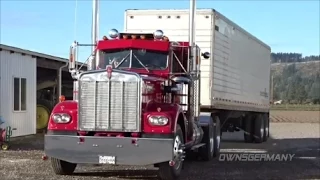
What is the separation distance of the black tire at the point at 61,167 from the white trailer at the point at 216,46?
5.59 metres

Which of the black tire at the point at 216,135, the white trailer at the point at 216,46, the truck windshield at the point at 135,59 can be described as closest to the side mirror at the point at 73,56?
the truck windshield at the point at 135,59

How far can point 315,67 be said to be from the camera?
531ft

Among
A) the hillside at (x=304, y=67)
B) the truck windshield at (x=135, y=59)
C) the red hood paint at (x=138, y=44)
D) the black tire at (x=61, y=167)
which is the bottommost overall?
the black tire at (x=61, y=167)

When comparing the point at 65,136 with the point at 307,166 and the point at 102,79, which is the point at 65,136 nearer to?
the point at 102,79

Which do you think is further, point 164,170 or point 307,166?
point 307,166

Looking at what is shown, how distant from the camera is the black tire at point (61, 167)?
11023mm

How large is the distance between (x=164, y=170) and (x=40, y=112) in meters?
15.4

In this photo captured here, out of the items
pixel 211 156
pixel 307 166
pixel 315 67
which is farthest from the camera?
pixel 315 67

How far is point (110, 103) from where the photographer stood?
1005 cm

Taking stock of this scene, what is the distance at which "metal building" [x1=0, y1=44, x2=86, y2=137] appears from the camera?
20000 millimetres

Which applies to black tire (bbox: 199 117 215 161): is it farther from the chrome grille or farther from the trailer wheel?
the trailer wheel

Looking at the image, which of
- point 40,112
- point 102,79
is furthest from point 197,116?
point 40,112

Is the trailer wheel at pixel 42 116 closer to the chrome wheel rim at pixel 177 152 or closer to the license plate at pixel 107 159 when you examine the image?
the chrome wheel rim at pixel 177 152

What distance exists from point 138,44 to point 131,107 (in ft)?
6.49
